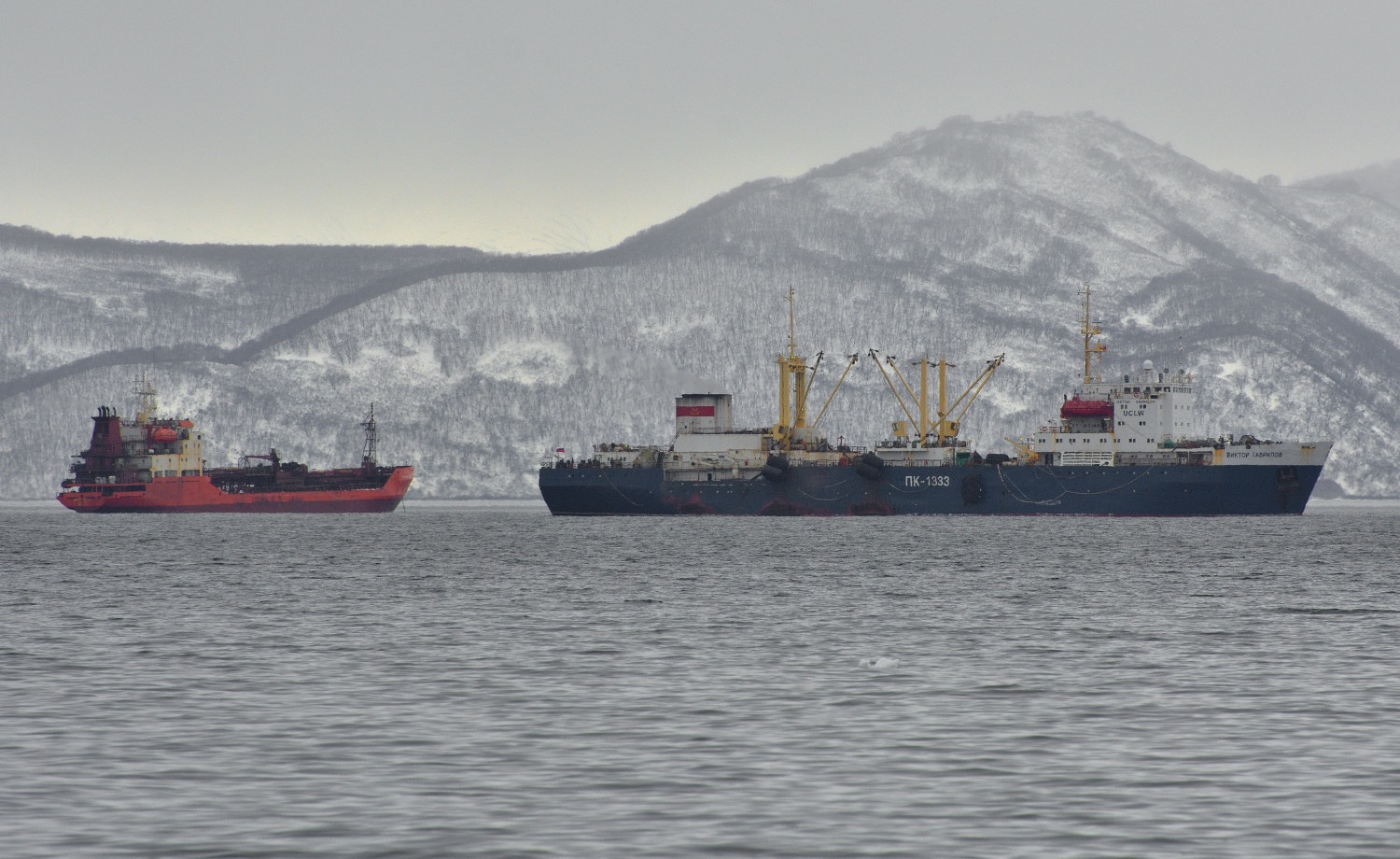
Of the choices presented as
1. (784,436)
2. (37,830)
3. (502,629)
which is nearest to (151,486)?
(784,436)

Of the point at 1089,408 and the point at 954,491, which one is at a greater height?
the point at 1089,408

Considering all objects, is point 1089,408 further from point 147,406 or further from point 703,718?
point 703,718

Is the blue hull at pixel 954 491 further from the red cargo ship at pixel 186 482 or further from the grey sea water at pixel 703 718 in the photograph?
the grey sea water at pixel 703 718

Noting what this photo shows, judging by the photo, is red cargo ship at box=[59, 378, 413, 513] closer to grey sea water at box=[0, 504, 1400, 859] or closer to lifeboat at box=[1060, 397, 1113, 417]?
lifeboat at box=[1060, 397, 1113, 417]

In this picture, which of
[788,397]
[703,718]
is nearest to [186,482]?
[788,397]

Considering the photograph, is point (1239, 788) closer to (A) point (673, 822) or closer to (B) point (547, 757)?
(A) point (673, 822)

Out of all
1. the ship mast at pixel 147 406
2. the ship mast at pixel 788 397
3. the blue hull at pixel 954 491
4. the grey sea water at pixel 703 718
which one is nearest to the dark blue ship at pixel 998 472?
the blue hull at pixel 954 491

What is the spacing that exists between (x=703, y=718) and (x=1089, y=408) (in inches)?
4554

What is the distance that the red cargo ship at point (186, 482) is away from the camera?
183m

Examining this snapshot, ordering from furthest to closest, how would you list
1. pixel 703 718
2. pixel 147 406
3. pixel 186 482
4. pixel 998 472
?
pixel 147 406 → pixel 186 482 → pixel 998 472 → pixel 703 718

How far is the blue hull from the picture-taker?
13450 cm

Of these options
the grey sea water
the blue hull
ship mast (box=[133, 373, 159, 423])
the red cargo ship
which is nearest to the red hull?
the red cargo ship

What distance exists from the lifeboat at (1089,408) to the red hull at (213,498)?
74.6 metres

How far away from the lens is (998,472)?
138125mm
